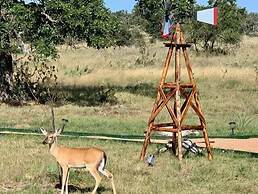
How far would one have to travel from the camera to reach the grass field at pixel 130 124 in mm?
9609

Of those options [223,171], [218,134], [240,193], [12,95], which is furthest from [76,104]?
[240,193]

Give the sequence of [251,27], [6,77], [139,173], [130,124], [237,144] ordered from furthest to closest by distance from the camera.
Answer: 1. [251,27]
2. [6,77]
3. [130,124]
4. [237,144]
5. [139,173]

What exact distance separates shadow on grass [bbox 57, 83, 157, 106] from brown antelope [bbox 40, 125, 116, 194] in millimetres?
13438

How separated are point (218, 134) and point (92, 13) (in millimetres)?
6789

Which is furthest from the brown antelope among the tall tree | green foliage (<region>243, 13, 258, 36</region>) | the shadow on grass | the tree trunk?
green foliage (<region>243, 13, 258, 36</region>)

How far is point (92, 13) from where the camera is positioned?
2066 centimetres

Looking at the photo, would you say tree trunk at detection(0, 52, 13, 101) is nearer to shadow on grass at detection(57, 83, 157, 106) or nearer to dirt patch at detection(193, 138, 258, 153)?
shadow on grass at detection(57, 83, 157, 106)

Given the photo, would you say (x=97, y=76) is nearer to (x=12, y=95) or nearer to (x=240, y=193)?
(x=12, y=95)

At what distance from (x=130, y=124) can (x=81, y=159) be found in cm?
970

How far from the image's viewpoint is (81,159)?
8.29m

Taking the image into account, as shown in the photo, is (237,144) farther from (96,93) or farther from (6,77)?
(96,93)

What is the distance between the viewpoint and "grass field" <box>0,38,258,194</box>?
31.5 ft

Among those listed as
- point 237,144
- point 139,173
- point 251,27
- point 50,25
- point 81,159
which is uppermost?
point 50,25

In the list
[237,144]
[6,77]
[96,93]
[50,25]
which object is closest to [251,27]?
[96,93]
